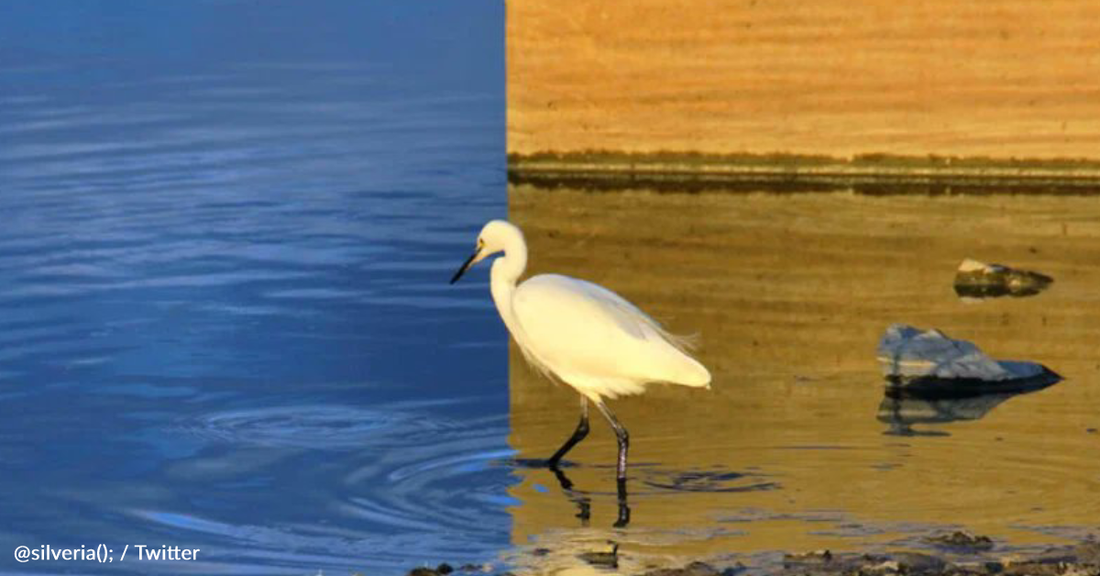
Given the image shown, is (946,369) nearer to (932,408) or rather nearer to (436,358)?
(932,408)

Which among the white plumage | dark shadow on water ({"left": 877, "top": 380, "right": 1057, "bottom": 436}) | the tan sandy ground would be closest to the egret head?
the white plumage

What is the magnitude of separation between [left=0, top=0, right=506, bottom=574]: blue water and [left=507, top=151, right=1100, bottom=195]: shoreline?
2.66 ft

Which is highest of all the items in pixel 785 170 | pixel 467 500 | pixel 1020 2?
pixel 1020 2

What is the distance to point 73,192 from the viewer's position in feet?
69.2

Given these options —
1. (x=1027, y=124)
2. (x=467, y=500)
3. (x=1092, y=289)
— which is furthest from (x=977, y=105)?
(x=467, y=500)

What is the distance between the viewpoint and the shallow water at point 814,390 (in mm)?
10859

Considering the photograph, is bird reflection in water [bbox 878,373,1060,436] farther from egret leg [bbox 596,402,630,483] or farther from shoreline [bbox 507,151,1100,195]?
shoreline [bbox 507,151,1100,195]

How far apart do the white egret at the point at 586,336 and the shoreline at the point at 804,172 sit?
8043 mm

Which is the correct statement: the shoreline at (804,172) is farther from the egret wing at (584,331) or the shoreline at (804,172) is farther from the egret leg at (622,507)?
the egret leg at (622,507)

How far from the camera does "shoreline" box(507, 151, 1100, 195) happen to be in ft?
64.4

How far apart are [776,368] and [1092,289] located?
2.87 meters

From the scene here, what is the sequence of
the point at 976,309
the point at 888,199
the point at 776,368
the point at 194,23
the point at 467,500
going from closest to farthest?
the point at 467,500 → the point at 776,368 → the point at 976,309 → the point at 888,199 → the point at 194,23

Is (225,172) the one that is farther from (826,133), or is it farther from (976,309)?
(976,309)

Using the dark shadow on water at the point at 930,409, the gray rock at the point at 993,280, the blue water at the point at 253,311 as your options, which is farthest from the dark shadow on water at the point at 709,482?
the gray rock at the point at 993,280
